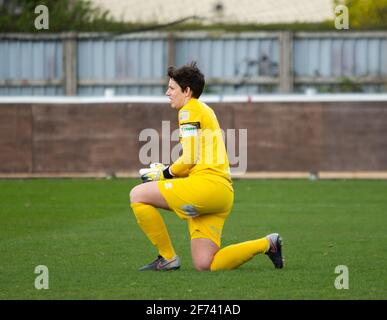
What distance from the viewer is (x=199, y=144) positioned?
30.3ft

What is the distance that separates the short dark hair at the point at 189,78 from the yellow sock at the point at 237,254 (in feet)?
4.21

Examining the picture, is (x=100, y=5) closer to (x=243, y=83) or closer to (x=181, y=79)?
(x=243, y=83)

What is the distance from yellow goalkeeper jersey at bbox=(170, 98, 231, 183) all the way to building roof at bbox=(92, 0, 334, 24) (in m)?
15.8

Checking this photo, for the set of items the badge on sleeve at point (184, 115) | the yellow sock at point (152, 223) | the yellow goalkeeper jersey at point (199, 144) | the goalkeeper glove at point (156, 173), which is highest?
the badge on sleeve at point (184, 115)

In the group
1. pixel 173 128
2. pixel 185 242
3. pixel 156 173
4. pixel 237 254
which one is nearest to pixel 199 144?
pixel 156 173

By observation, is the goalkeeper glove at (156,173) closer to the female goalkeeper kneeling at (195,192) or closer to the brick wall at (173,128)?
the female goalkeeper kneeling at (195,192)

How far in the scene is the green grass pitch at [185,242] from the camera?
27.7ft

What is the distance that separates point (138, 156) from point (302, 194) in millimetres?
4082

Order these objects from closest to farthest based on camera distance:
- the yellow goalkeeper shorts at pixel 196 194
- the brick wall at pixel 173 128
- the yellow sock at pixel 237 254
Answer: the yellow goalkeeper shorts at pixel 196 194 < the yellow sock at pixel 237 254 < the brick wall at pixel 173 128

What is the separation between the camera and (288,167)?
21.0 m

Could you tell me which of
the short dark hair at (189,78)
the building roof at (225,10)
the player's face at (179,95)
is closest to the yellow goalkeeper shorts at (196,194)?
the player's face at (179,95)

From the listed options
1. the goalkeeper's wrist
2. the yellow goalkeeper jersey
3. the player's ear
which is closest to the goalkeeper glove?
the goalkeeper's wrist

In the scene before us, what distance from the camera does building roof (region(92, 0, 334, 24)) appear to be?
2531cm

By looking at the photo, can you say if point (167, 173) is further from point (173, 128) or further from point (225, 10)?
point (225, 10)
